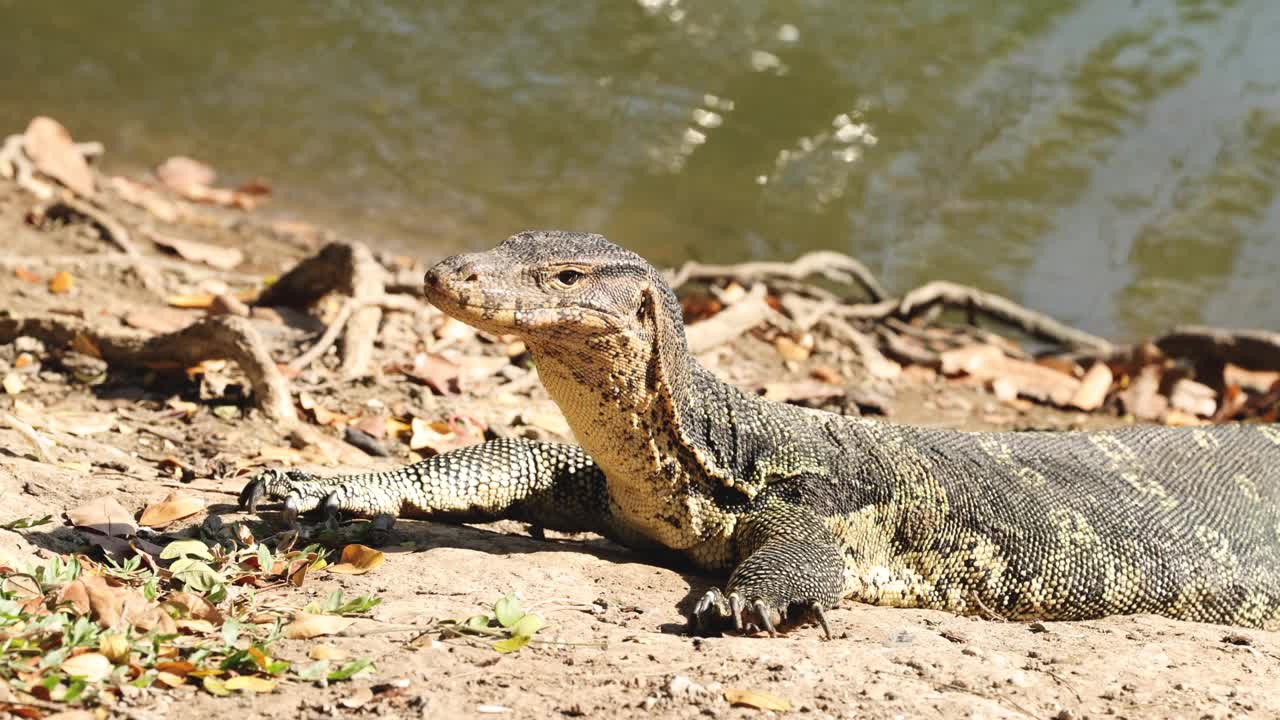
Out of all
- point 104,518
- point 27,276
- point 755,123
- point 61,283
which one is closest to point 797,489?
point 104,518

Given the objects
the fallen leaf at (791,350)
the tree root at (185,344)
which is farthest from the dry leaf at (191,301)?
the fallen leaf at (791,350)

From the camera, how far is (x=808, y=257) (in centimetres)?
991

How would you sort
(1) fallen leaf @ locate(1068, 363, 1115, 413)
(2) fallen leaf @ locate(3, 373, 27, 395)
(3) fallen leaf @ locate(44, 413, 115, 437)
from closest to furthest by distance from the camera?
(3) fallen leaf @ locate(44, 413, 115, 437)
(2) fallen leaf @ locate(3, 373, 27, 395)
(1) fallen leaf @ locate(1068, 363, 1115, 413)

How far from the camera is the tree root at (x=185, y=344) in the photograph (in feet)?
19.2

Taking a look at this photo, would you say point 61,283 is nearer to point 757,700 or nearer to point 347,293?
point 347,293

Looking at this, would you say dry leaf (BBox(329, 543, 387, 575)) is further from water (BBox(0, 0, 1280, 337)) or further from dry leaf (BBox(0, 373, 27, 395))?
water (BBox(0, 0, 1280, 337))

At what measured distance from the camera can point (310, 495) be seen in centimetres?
465

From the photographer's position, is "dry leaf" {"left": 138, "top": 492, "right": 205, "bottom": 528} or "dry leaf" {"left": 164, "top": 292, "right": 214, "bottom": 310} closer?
"dry leaf" {"left": 138, "top": 492, "right": 205, "bottom": 528}

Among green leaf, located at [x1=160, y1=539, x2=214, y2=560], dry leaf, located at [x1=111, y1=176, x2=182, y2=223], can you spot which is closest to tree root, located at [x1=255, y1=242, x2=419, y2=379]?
dry leaf, located at [x1=111, y1=176, x2=182, y2=223]

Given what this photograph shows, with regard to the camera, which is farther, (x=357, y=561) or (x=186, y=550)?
(x=357, y=561)

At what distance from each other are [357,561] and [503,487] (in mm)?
1022

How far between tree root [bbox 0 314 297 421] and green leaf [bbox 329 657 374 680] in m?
2.78

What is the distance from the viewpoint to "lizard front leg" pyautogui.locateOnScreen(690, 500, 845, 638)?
404cm

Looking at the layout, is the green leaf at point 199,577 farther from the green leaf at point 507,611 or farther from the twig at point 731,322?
the twig at point 731,322
